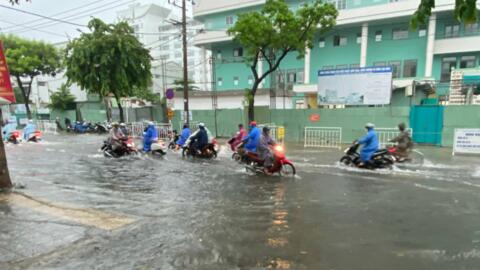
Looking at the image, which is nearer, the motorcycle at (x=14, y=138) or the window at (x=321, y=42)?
the motorcycle at (x=14, y=138)

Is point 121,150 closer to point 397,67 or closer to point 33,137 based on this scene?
point 33,137

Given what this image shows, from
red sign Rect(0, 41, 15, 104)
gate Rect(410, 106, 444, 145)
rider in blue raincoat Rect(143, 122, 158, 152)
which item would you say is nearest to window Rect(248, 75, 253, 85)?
gate Rect(410, 106, 444, 145)

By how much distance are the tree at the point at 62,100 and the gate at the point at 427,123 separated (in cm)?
3242

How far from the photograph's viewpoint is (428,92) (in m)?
23.4

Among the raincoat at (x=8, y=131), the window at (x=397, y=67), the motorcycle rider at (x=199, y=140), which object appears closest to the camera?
the motorcycle rider at (x=199, y=140)

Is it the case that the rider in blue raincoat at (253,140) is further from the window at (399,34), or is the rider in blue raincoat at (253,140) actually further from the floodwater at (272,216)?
the window at (399,34)

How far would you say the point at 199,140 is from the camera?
1268 cm

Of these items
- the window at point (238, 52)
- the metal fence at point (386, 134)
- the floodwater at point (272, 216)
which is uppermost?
the window at point (238, 52)

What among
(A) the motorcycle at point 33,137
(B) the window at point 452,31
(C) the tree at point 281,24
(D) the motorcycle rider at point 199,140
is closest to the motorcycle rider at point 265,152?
(D) the motorcycle rider at point 199,140

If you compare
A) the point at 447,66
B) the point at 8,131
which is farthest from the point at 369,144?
the point at 447,66

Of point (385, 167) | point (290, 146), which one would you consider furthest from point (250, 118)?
point (385, 167)

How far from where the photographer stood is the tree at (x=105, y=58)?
68.3ft

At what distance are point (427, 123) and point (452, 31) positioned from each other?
19535mm

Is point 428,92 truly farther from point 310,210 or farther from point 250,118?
point 310,210
